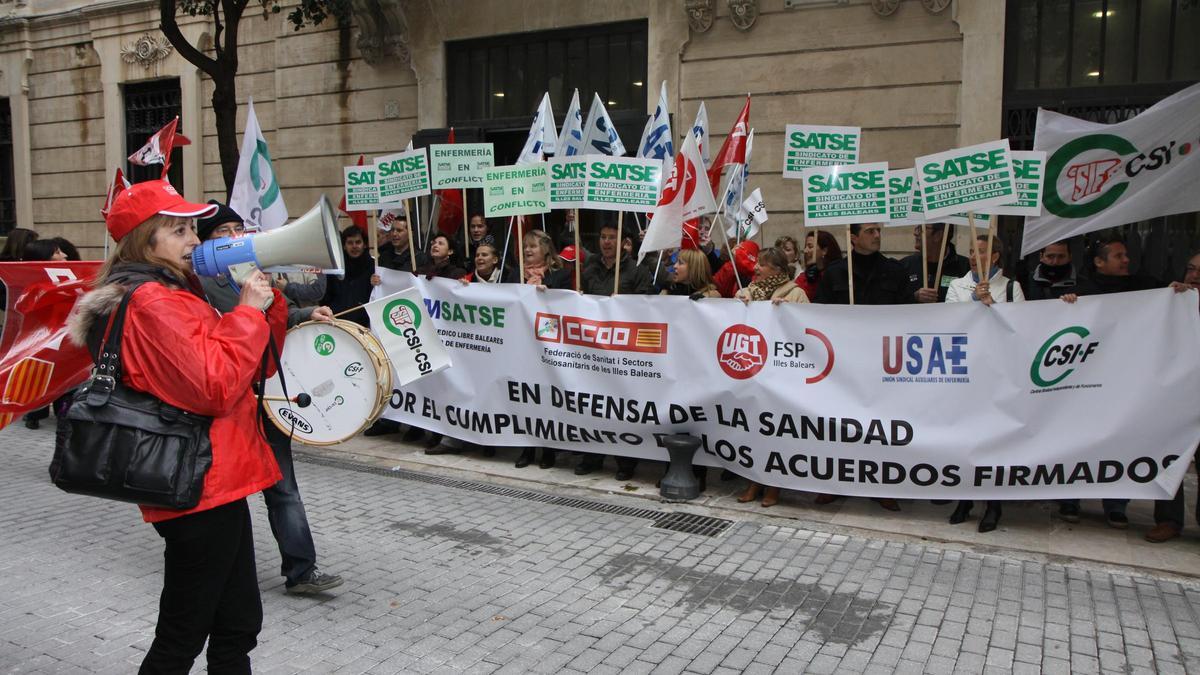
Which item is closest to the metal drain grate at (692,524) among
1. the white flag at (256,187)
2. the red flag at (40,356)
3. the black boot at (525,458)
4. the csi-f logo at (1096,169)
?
the black boot at (525,458)

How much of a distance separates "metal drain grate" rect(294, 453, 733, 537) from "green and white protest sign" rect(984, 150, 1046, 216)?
290 cm

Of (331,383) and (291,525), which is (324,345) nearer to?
(331,383)

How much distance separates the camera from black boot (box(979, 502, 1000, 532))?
6301mm

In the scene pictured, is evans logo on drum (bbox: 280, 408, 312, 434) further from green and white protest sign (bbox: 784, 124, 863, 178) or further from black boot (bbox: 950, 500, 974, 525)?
green and white protest sign (bbox: 784, 124, 863, 178)

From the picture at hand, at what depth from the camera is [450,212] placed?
11.8 meters

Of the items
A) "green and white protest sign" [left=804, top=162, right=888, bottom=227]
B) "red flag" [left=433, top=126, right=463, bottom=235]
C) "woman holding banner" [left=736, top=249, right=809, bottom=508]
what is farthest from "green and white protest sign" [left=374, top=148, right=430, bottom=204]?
"green and white protest sign" [left=804, top=162, right=888, bottom=227]

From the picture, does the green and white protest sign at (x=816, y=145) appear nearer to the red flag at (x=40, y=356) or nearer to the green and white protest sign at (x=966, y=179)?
the green and white protest sign at (x=966, y=179)

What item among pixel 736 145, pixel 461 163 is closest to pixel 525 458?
pixel 461 163

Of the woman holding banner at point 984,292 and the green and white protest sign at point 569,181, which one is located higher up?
the green and white protest sign at point 569,181

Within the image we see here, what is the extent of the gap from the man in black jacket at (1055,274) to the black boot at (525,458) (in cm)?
431

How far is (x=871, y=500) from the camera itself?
23.1 ft

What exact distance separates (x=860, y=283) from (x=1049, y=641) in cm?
339

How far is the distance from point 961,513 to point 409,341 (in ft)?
13.4

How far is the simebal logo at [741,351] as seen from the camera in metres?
6.83
